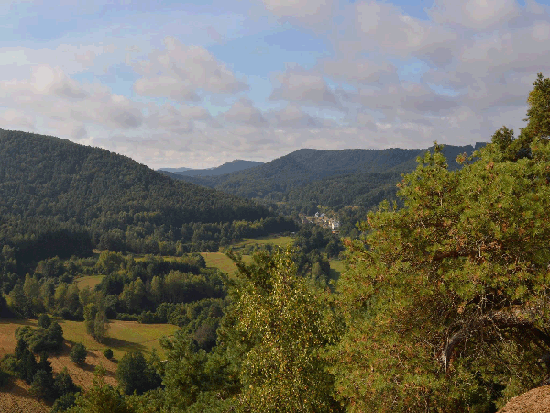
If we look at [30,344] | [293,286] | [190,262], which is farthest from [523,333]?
[190,262]

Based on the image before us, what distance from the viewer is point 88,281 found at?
5458 inches

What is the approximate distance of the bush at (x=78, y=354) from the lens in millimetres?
79156

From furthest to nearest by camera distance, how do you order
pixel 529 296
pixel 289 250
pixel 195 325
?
1. pixel 195 325
2. pixel 289 250
3. pixel 529 296

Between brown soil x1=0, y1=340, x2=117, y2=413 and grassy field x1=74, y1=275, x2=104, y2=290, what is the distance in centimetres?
5057

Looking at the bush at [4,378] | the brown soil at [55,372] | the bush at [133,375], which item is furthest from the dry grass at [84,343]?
the bush at [133,375]

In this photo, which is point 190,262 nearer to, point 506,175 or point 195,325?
point 195,325

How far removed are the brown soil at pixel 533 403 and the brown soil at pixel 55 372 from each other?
59.6 m

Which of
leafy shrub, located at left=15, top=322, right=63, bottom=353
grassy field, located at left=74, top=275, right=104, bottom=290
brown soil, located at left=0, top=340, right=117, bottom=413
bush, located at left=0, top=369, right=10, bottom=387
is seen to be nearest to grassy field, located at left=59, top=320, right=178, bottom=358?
brown soil, located at left=0, top=340, right=117, bottom=413

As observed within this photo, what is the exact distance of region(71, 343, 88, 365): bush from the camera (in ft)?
260

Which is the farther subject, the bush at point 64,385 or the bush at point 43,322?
the bush at point 43,322

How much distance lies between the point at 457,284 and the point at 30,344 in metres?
91.8

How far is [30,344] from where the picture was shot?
78.5 meters

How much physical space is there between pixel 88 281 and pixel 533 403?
492ft

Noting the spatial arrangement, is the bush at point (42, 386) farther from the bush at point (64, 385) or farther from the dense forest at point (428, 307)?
the dense forest at point (428, 307)
